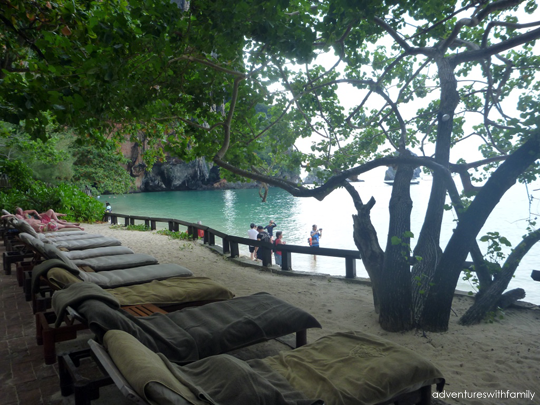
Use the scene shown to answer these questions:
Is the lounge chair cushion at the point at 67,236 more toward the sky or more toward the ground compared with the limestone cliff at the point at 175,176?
more toward the ground

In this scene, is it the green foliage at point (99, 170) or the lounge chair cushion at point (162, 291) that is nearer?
the lounge chair cushion at point (162, 291)

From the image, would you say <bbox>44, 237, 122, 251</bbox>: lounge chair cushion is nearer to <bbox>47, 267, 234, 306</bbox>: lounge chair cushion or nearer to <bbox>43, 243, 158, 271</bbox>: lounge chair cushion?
<bbox>43, 243, 158, 271</bbox>: lounge chair cushion

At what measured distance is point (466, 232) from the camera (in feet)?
15.4

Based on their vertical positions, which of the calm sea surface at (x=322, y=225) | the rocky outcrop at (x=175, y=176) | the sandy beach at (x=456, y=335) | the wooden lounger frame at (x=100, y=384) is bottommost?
the calm sea surface at (x=322, y=225)

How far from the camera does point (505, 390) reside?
3.50 m

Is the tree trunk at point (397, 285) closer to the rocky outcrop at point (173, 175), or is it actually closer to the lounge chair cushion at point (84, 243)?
the lounge chair cushion at point (84, 243)

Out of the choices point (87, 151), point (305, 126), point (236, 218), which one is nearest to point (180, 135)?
point (305, 126)

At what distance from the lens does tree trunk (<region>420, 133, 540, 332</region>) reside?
14.4 ft

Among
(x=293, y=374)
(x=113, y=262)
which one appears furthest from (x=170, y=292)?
(x=293, y=374)

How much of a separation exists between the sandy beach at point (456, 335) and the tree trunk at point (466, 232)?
256 millimetres

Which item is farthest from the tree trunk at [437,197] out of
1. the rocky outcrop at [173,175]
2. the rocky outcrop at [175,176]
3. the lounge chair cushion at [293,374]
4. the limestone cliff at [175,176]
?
the rocky outcrop at [173,175]

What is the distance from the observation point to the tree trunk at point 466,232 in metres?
4.38

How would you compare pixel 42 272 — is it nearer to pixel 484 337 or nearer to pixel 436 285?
pixel 436 285

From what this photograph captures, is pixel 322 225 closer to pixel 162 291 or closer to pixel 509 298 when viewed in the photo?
pixel 509 298
